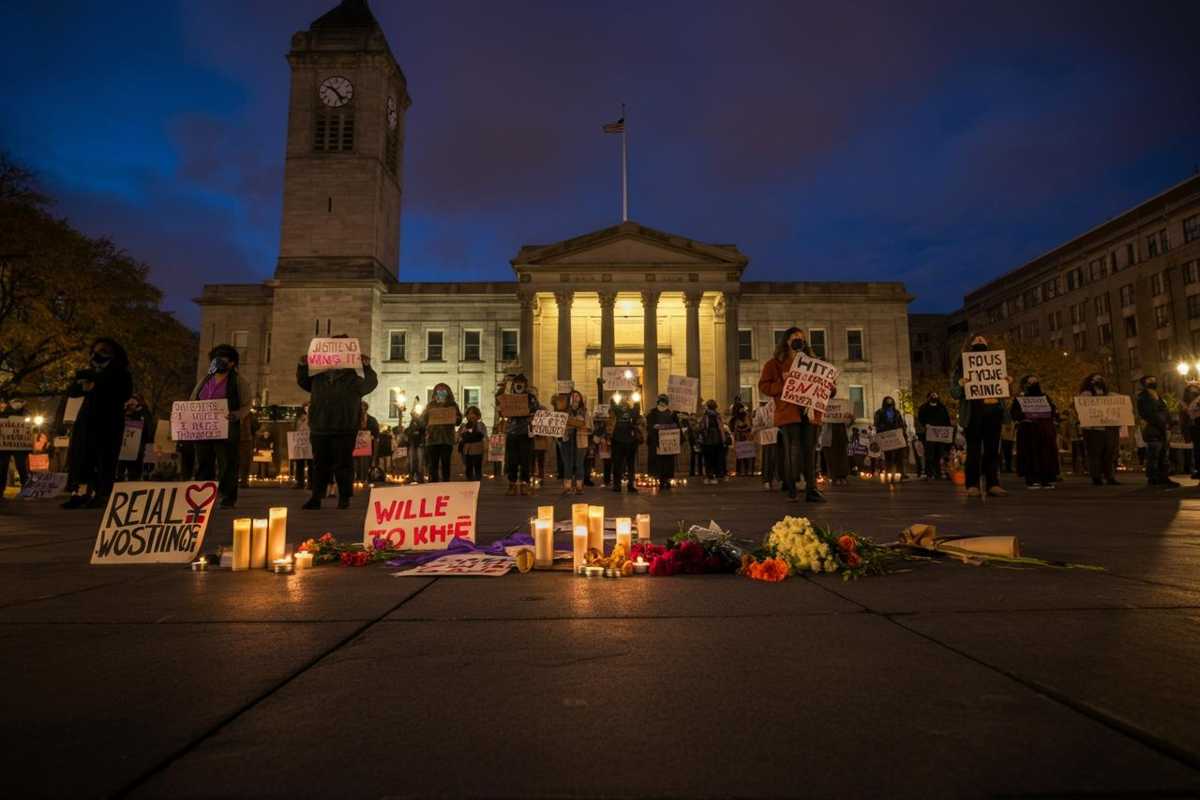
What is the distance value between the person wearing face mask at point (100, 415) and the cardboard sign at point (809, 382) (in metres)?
7.78

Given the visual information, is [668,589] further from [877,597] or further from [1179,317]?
[1179,317]

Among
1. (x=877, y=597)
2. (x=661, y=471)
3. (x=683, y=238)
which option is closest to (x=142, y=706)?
(x=877, y=597)

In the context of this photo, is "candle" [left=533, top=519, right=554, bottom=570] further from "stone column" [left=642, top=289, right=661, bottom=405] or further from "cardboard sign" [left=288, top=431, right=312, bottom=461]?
"stone column" [left=642, top=289, right=661, bottom=405]

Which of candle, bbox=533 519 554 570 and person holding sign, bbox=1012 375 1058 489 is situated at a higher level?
person holding sign, bbox=1012 375 1058 489

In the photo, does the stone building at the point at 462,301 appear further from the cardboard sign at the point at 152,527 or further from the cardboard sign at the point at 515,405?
the cardboard sign at the point at 152,527

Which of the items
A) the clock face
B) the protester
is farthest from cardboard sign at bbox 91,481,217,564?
the clock face

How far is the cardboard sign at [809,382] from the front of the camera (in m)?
7.95

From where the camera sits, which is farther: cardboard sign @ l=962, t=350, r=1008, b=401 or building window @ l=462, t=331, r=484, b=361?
building window @ l=462, t=331, r=484, b=361

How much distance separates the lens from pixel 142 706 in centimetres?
158

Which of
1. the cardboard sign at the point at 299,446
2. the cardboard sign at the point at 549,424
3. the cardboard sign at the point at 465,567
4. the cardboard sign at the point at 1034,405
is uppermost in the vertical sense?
the cardboard sign at the point at 1034,405

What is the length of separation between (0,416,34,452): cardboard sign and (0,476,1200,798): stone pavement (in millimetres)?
8257

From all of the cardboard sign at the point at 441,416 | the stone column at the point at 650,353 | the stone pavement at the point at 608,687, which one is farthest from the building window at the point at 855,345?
the stone pavement at the point at 608,687

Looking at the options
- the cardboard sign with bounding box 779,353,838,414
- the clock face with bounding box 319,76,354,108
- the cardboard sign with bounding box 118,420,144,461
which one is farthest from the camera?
the clock face with bounding box 319,76,354,108

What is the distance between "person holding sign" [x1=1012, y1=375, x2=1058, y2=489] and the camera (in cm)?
1223
